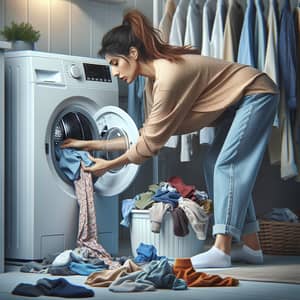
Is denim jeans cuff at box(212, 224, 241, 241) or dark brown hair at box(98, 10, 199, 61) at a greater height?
dark brown hair at box(98, 10, 199, 61)

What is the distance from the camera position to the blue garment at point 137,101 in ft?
13.8

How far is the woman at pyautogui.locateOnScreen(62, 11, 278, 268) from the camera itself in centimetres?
334

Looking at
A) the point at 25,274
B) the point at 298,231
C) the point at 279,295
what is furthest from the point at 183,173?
the point at 279,295

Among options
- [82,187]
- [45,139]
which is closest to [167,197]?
[82,187]

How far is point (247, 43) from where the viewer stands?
157 inches

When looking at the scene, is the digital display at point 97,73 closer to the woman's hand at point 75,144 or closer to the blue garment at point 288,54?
the woman's hand at point 75,144

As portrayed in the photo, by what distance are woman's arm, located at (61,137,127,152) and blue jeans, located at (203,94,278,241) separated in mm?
540

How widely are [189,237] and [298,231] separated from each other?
612 millimetres

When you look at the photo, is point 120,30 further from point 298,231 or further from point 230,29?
point 298,231

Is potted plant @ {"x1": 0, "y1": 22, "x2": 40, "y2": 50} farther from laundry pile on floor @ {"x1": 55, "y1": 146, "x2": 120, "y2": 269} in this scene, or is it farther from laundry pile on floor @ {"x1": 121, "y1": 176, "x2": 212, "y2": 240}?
laundry pile on floor @ {"x1": 121, "y1": 176, "x2": 212, "y2": 240}

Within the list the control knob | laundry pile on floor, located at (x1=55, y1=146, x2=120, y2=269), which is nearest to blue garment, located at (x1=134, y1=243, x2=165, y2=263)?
laundry pile on floor, located at (x1=55, y1=146, x2=120, y2=269)

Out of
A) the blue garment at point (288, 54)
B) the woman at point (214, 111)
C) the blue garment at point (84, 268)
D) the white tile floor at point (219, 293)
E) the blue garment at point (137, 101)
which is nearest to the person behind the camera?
the white tile floor at point (219, 293)

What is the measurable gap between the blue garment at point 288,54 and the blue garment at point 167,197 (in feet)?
2.35

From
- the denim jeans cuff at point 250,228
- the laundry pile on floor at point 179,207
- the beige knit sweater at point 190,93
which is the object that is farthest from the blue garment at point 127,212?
the denim jeans cuff at point 250,228
